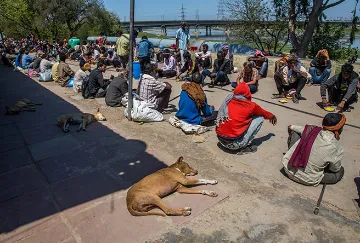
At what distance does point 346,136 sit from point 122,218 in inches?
174

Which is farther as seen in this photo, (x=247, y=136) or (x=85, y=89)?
(x=85, y=89)

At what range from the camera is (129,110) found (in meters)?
5.57

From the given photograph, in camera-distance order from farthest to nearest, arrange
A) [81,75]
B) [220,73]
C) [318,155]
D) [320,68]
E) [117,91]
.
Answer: [220,73]
[320,68]
[81,75]
[117,91]
[318,155]

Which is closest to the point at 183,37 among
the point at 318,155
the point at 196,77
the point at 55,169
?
the point at 196,77

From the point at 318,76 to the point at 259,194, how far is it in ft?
21.5

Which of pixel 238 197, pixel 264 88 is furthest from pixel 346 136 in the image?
pixel 264 88

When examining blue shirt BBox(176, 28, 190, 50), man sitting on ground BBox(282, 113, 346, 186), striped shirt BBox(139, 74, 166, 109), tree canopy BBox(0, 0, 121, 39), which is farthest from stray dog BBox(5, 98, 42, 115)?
tree canopy BBox(0, 0, 121, 39)

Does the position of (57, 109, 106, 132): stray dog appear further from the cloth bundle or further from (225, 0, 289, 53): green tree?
(225, 0, 289, 53): green tree

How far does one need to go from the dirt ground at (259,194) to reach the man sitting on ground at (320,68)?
2987mm

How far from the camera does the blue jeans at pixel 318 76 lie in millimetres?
8141

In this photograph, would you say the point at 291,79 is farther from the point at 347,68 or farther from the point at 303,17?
the point at 303,17

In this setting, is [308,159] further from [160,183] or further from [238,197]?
[160,183]

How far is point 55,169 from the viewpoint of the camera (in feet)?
12.3

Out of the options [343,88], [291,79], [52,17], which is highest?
[52,17]
